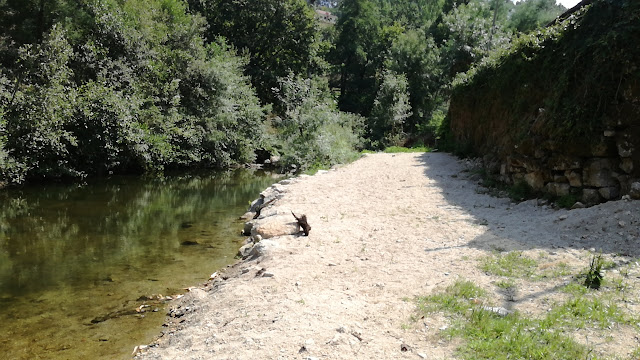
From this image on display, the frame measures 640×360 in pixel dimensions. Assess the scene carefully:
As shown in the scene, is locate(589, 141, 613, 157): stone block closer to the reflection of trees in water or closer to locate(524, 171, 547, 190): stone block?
locate(524, 171, 547, 190): stone block

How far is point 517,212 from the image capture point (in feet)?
29.3

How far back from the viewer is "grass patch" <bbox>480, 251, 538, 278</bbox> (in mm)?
5702

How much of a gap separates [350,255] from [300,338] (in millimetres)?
2890

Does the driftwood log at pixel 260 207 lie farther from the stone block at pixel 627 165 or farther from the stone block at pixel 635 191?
the stone block at pixel 635 191

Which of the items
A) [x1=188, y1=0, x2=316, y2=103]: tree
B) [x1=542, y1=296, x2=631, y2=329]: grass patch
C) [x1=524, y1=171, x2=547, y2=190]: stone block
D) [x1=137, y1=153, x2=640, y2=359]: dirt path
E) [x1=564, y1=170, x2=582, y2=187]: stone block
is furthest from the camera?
[x1=188, y1=0, x2=316, y2=103]: tree

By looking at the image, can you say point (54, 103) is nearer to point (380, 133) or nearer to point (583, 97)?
point (583, 97)

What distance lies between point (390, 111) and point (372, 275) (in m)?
31.4

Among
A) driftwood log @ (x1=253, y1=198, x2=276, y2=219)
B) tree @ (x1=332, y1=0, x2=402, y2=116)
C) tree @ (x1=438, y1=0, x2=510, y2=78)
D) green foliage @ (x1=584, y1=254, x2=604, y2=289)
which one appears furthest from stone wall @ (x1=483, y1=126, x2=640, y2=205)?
tree @ (x1=332, y1=0, x2=402, y2=116)

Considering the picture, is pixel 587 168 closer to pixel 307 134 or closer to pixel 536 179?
pixel 536 179

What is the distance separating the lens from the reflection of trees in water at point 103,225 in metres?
8.81

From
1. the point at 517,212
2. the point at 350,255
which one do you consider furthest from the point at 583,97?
the point at 350,255

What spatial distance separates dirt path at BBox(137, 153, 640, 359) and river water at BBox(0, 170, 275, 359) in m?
1.01

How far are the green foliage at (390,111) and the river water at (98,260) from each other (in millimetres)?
20854

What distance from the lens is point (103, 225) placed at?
12.4m
